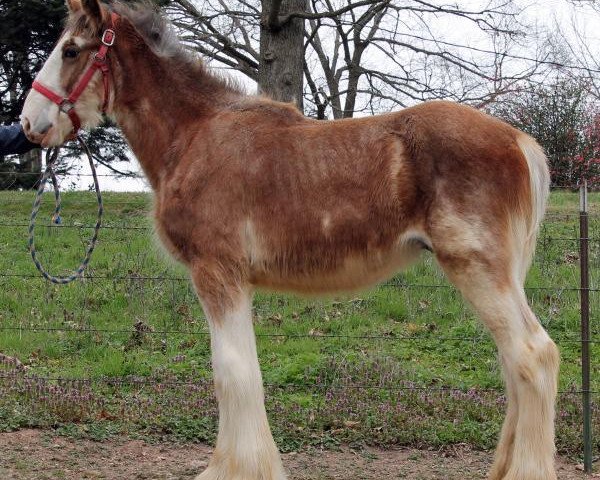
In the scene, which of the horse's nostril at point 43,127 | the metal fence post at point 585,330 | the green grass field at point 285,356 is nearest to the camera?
the horse's nostril at point 43,127

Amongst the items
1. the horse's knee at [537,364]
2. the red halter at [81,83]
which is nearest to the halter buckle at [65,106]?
the red halter at [81,83]

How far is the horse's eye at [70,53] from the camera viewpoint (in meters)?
4.68

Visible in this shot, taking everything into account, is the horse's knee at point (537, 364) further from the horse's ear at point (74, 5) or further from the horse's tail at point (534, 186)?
the horse's ear at point (74, 5)

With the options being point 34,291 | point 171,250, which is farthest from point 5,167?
point 171,250

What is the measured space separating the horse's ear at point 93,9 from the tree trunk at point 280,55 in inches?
235

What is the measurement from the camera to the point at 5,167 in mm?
15094

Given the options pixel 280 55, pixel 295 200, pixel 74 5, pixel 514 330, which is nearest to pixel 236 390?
pixel 295 200

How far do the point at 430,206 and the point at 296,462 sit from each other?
2189 mm

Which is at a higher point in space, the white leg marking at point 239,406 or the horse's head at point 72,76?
the horse's head at point 72,76

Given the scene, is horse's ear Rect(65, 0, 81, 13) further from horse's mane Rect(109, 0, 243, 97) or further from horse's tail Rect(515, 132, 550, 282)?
horse's tail Rect(515, 132, 550, 282)

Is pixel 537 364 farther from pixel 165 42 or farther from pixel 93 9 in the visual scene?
pixel 93 9

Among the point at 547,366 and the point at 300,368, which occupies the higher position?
the point at 547,366

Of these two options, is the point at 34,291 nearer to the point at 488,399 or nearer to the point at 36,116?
the point at 36,116

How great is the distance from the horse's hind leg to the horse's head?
2.31 meters
